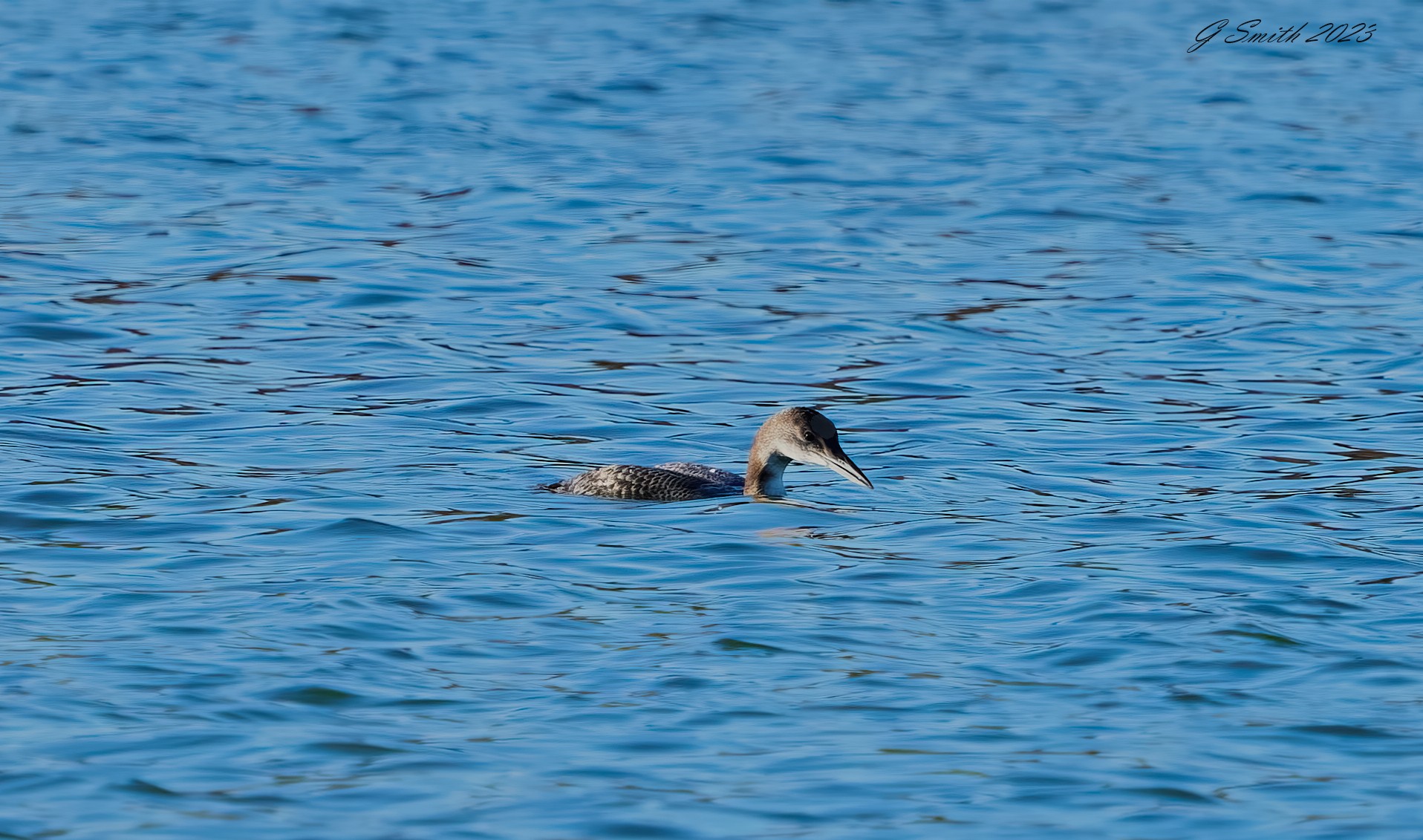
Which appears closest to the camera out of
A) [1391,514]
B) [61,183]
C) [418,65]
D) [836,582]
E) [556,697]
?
[556,697]

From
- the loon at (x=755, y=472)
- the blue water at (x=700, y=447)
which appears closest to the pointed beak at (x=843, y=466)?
the loon at (x=755, y=472)

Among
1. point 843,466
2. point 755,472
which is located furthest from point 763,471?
point 843,466

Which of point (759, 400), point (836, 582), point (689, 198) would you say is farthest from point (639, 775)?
point (689, 198)

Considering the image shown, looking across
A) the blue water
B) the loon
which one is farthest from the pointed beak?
the blue water

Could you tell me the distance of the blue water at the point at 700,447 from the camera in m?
7.67

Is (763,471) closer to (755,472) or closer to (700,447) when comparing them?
(755,472)

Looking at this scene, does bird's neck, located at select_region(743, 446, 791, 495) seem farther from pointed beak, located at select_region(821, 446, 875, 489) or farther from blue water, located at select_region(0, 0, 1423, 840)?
blue water, located at select_region(0, 0, 1423, 840)

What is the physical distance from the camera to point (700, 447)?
44.5 feet

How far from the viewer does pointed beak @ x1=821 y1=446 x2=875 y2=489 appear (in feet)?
39.3

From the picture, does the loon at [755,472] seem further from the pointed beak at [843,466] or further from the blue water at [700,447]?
the blue water at [700,447]

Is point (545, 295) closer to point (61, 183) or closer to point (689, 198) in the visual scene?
point (689, 198)

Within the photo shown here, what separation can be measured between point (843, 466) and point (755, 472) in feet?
1.98

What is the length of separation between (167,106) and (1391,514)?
17070 mm

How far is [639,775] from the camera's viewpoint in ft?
24.8
